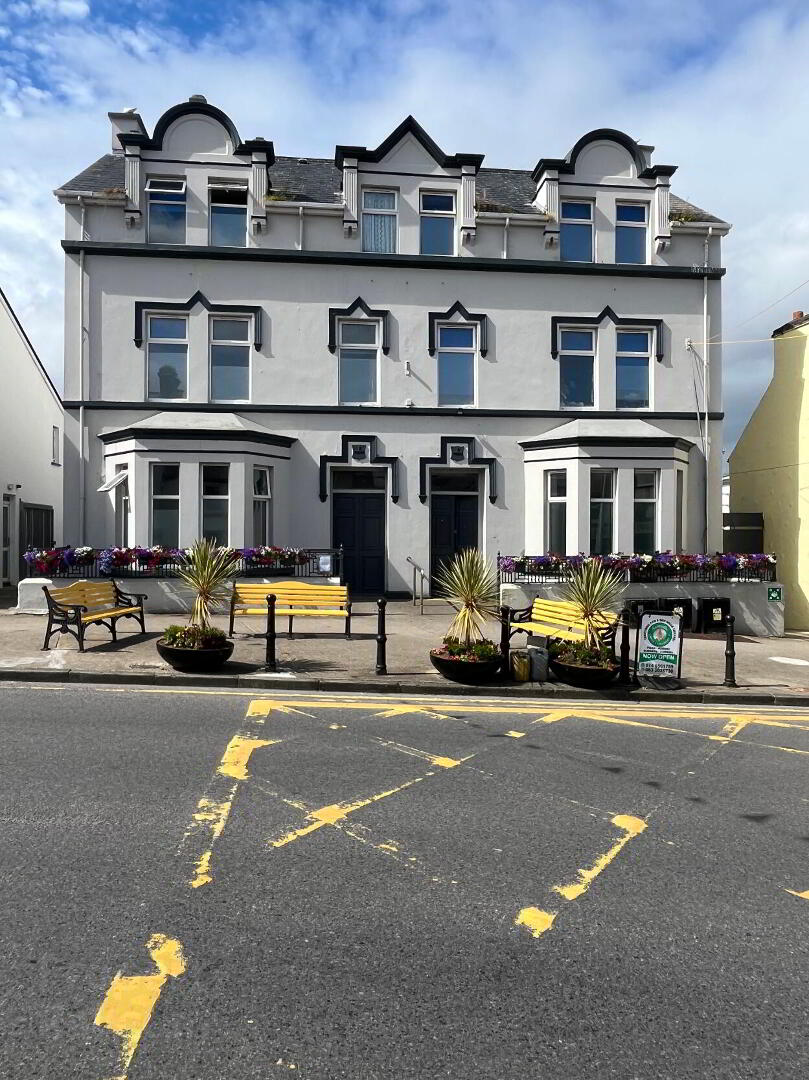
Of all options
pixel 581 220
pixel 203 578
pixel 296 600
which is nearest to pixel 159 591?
pixel 296 600

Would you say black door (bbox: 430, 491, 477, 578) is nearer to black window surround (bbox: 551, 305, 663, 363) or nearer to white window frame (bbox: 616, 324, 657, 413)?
black window surround (bbox: 551, 305, 663, 363)

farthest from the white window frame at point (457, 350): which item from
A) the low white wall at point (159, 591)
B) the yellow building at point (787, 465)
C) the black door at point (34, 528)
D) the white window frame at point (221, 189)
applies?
the black door at point (34, 528)

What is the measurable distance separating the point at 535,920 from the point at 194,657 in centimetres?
682

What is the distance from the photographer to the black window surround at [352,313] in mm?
18484

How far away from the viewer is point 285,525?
18219 millimetres

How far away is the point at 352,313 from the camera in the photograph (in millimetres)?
18562

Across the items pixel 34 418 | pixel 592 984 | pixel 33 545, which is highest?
pixel 34 418

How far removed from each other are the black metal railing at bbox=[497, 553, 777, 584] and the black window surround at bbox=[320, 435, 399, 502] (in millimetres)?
4152

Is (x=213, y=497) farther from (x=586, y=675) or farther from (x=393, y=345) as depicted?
(x=586, y=675)

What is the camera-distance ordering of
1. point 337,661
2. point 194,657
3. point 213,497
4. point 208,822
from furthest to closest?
point 213,497
point 337,661
point 194,657
point 208,822

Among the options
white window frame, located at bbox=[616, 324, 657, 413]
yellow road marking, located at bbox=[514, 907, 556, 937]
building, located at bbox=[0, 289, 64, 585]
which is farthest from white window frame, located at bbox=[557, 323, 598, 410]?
building, located at bbox=[0, 289, 64, 585]

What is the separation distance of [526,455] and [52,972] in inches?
671

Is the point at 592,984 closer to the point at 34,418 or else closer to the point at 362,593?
the point at 362,593

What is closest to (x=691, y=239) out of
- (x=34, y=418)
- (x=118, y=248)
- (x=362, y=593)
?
(x=362, y=593)
